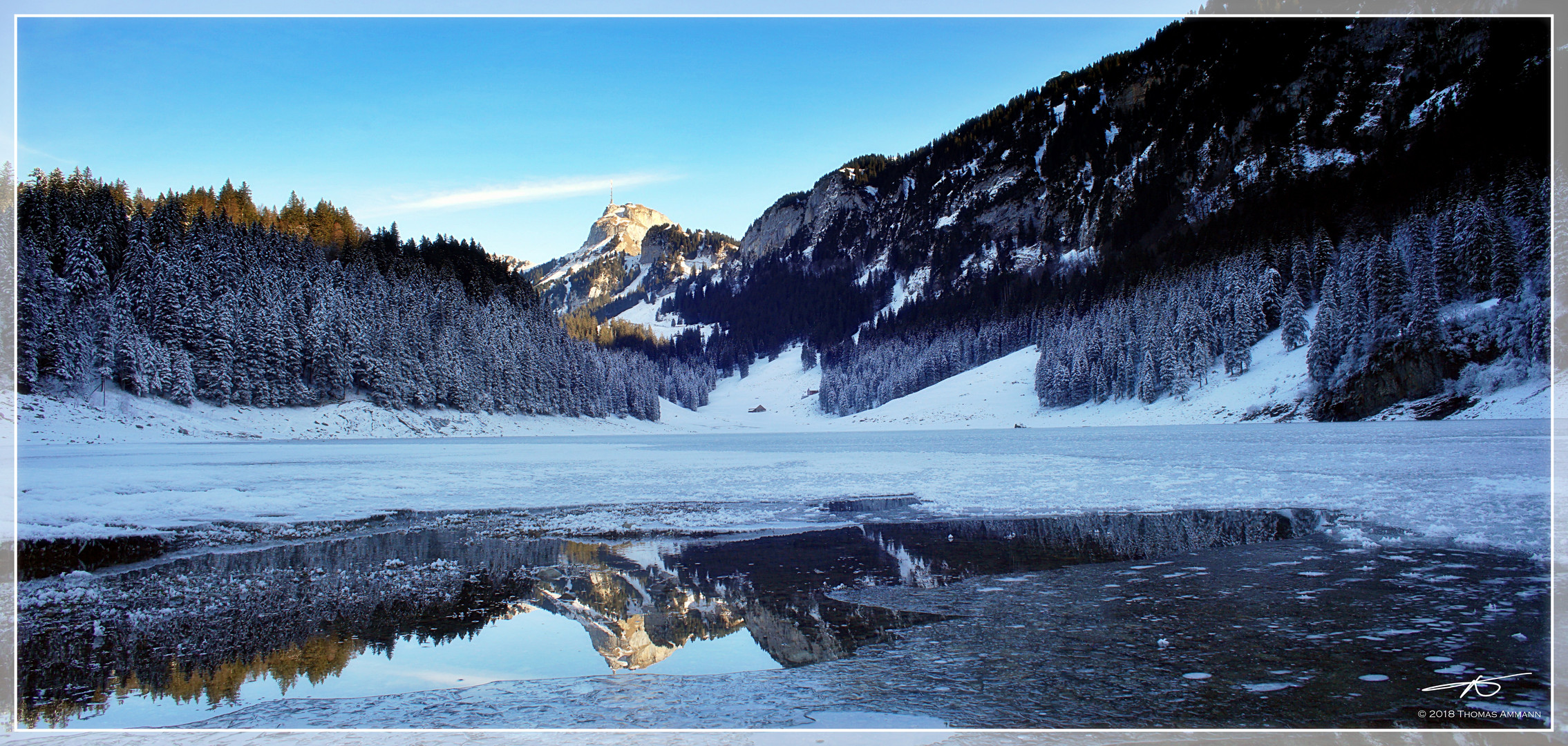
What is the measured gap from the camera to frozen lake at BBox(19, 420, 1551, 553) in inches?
523

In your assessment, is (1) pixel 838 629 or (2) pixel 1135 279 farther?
(2) pixel 1135 279

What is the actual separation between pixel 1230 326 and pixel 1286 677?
77.7m

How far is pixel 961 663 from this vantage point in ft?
19.1

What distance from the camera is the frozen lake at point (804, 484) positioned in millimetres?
13297

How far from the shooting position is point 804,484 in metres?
20.7

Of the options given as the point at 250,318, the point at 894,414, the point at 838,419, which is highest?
the point at 250,318
